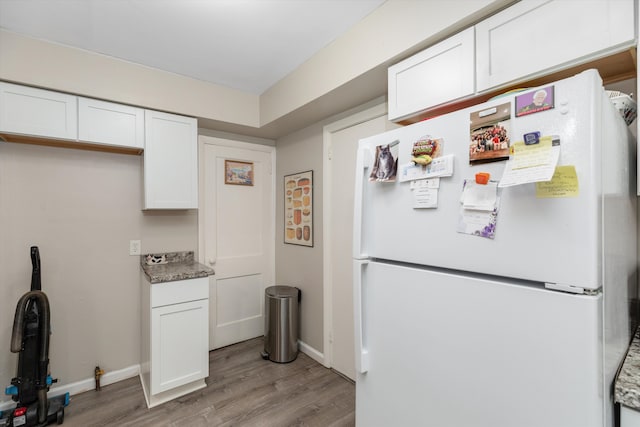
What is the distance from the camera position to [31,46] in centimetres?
195

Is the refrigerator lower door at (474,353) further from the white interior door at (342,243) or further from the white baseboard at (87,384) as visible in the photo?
the white baseboard at (87,384)

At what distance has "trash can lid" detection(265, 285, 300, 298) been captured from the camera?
2.79 meters

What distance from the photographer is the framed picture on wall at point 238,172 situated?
Result: 3094mm

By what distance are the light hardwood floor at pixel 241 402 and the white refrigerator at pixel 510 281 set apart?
1.02 metres

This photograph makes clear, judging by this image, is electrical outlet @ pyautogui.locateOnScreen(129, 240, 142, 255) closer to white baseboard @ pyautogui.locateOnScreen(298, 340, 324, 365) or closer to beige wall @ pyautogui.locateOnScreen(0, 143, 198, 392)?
beige wall @ pyautogui.locateOnScreen(0, 143, 198, 392)

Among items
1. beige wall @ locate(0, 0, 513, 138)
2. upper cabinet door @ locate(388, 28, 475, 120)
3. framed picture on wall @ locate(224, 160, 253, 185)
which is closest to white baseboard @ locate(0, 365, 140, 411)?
framed picture on wall @ locate(224, 160, 253, 185)

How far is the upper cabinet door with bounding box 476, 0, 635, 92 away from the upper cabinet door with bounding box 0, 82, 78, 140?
8.35 ft

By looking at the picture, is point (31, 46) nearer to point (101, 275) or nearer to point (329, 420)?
point (101, 275)

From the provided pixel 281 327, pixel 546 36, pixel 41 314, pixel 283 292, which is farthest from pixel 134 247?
pixel 546 36

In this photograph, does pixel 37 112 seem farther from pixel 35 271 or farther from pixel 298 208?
pixel 298 208

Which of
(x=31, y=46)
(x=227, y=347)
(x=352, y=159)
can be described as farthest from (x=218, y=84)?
(x=227, y=347)

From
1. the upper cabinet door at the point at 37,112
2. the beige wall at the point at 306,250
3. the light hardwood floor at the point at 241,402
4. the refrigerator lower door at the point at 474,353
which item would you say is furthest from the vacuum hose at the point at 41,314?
the refrigerator lower door at the point at 474,353

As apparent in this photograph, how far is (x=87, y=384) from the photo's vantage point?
233 cm

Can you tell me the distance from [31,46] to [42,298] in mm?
1638
